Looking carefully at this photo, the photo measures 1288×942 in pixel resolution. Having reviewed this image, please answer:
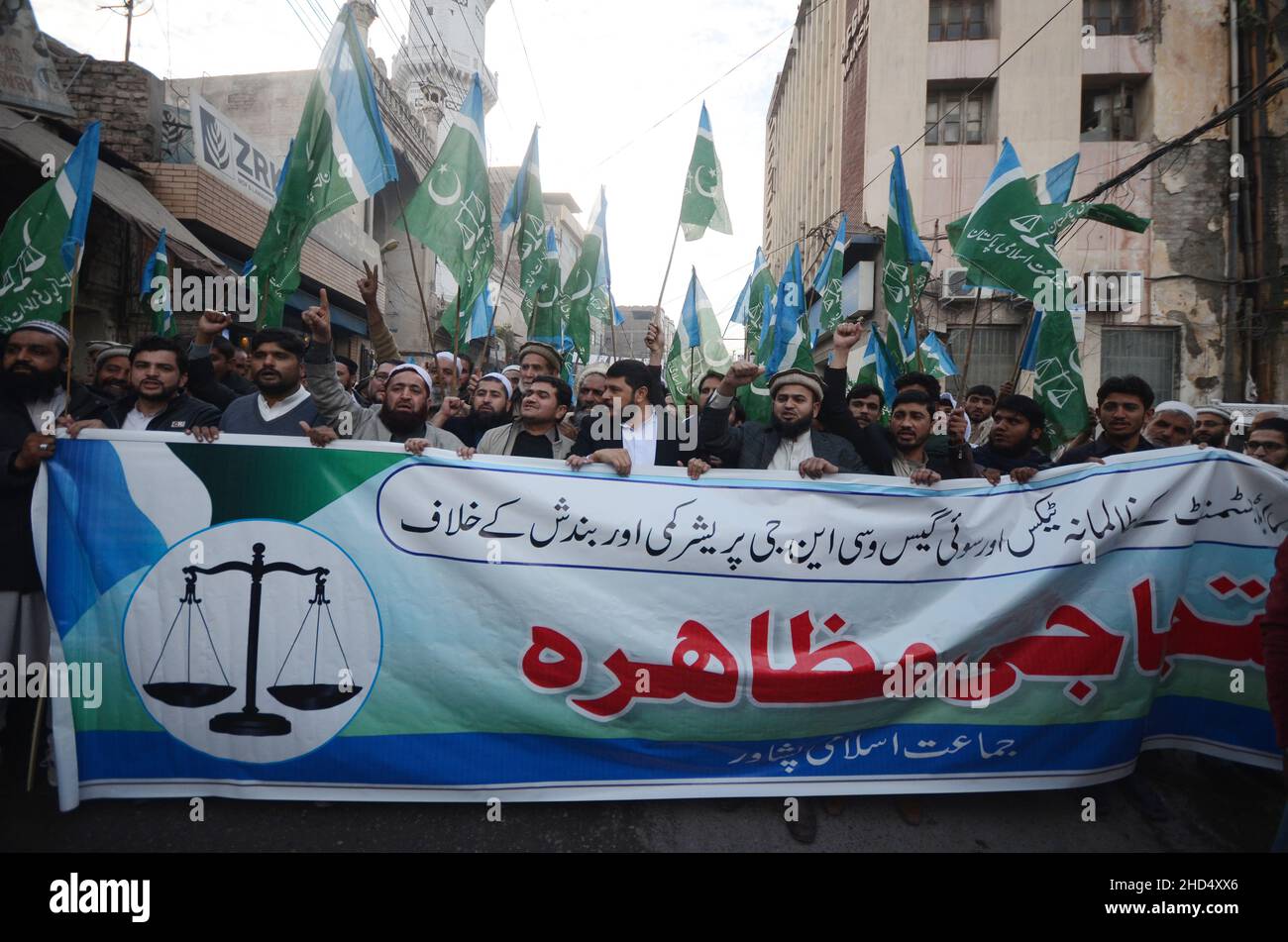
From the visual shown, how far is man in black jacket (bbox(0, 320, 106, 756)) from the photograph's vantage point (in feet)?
8.27

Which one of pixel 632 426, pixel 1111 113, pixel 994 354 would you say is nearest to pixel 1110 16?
pixel 1111 113

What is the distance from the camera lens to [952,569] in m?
2.78

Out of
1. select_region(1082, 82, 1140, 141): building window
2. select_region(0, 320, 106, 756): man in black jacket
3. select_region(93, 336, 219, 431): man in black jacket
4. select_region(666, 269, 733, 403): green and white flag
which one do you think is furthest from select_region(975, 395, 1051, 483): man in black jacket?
select_region(1082, 82, 1140, 141): building window

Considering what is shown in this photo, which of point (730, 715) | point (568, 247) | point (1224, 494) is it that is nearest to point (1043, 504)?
point (1224, 494)

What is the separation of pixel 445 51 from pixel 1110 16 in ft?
64.9

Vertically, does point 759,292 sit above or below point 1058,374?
above

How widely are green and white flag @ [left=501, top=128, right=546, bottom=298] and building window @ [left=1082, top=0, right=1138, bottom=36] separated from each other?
1318 cm

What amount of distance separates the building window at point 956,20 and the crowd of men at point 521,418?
43.7ft

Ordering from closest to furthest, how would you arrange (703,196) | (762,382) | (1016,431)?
(1016,431)
(703,196)
(762,382)

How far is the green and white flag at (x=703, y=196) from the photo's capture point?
5.80m

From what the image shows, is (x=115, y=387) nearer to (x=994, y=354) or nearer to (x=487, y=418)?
(x=487, y=418)

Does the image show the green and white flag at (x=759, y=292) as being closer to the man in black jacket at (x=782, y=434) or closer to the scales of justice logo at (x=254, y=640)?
the man in black jacket at (x=782, y=434)

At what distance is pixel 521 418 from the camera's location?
3.41 m

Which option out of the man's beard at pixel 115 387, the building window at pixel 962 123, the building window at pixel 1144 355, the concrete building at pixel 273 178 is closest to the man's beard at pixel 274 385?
the man's beard at pixel 115 387
